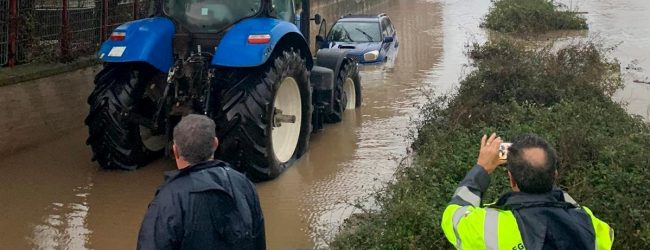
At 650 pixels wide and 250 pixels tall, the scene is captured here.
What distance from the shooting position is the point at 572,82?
8578mm

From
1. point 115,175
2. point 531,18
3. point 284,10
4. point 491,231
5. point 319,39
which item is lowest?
point 115,175

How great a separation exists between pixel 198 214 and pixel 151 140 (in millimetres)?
4537

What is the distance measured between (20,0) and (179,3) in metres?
3.04

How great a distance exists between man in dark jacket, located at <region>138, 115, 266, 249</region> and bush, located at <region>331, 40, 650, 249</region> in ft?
6.01

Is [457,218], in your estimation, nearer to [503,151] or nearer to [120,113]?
[503,151]

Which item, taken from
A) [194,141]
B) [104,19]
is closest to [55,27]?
[104,19]

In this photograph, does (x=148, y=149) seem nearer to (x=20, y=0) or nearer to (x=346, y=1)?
(x=20, y=0)

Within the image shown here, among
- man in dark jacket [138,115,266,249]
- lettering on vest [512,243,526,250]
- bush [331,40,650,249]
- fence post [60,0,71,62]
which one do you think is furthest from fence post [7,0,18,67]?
lettering on vest [512,243,526,250]

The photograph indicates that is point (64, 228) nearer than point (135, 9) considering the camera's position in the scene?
Yes

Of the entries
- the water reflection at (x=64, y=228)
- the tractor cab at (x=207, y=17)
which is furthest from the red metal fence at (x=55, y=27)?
the water reflection at (x=64, y=228)

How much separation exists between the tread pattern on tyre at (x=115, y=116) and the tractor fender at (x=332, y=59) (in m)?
2.73

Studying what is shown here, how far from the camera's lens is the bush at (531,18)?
2331 centimetres

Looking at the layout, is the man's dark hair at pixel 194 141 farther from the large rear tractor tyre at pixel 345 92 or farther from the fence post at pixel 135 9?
the fence post at pixel 135 9

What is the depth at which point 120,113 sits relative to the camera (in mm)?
6348
